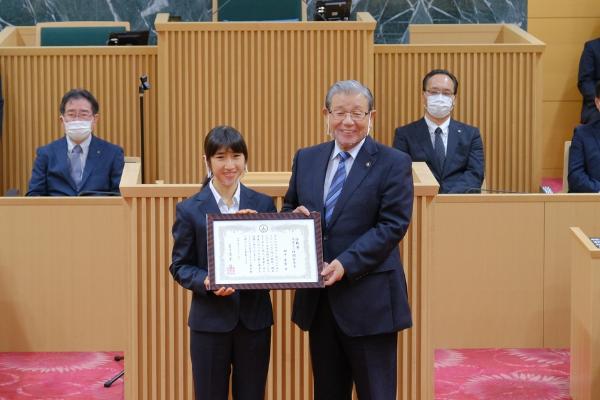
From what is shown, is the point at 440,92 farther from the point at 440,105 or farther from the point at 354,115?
the point at 354,115

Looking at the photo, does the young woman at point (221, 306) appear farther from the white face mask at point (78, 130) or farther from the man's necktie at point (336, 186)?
the white face mask at point (78, 130)

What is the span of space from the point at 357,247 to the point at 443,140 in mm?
2736

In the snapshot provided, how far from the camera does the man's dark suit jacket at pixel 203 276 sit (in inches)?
132

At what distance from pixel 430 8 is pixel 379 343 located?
5.18 m

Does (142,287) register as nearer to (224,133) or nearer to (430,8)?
(224,133)

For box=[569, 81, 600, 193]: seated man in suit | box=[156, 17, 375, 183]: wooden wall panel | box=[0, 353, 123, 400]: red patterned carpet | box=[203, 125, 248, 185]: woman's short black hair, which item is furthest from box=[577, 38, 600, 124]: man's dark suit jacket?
box=[203, 125, 248, 185]: woman's short black hair

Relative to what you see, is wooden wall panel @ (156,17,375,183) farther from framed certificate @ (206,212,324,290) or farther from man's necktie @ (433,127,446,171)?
framed certificate @ (206,212,324,290)

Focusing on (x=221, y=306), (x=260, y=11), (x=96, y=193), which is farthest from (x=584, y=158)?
(x=221, y=306)

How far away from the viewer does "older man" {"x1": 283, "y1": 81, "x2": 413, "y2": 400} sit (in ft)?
10.8

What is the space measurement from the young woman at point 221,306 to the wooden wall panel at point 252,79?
8.39 ft

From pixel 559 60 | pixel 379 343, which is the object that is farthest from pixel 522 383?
pixel 559 60

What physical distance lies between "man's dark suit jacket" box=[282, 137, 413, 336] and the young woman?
0.15m

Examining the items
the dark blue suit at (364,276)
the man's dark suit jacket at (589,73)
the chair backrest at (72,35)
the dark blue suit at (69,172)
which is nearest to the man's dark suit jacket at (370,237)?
the dark blue suit at (364,276)

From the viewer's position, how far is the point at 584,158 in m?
5.78
